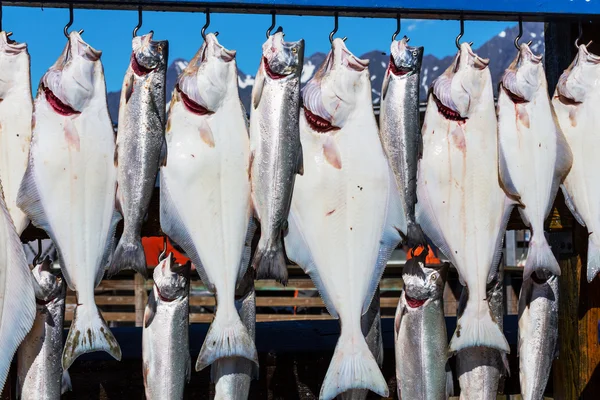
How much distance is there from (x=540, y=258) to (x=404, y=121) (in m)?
0.73

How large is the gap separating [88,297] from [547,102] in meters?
1.89

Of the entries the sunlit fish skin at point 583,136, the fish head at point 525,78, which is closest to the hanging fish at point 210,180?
the fish head at point 525,78

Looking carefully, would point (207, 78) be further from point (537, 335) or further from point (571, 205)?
point (537, 335)

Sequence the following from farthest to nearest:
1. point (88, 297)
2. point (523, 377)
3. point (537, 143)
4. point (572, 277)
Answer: point (572, 277), point (523, 377), point (537, 143), point (88, 297)

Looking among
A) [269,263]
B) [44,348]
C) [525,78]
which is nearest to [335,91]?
[269,263]

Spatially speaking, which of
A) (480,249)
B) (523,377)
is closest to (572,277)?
(523,377)

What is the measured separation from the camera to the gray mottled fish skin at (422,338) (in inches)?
115

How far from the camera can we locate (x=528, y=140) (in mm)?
2934

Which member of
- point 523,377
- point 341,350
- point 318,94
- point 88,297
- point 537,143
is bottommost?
point 523,377

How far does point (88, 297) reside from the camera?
2518mm

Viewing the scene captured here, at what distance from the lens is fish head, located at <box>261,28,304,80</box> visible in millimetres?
2643

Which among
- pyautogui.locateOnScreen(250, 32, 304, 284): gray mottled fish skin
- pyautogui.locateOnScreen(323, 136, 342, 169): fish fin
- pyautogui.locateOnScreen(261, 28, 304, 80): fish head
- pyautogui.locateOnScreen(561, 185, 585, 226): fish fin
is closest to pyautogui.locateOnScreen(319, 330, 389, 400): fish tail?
pyautogui.locateOnScreen(250, 32, 304, 284): gray mottled fish skin

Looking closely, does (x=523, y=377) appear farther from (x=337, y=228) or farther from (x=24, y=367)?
(x=24, y=367)

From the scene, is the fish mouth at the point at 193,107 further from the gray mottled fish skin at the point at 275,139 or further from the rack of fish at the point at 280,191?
the gray mottled fish skin at the point at 275,139
